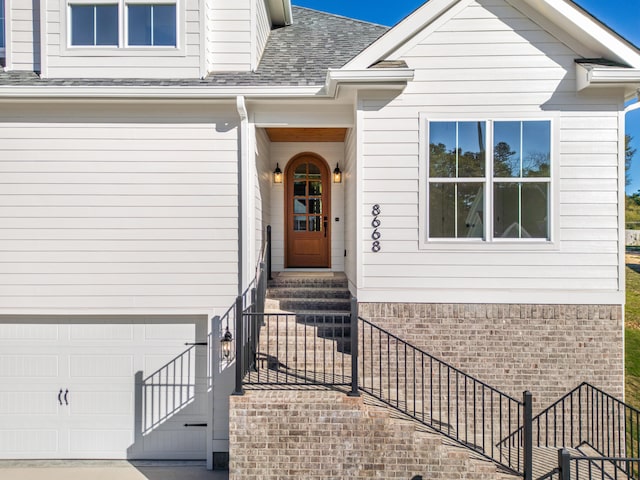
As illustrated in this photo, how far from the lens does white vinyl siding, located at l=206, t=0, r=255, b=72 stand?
19.9 ft

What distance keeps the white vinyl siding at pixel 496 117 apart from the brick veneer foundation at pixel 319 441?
5.23 feet

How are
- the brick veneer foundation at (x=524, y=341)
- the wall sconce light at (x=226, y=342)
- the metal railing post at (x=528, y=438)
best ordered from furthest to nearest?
the wall sconce light at (x=226, y=342)
the brick veneer foundation at (x=524, y=341)
the metal railing post at (x=528, y=438)

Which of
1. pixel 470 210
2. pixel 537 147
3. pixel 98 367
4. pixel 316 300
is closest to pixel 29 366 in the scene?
pixel 98 367

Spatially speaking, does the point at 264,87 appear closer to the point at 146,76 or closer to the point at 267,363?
the point at 146,76

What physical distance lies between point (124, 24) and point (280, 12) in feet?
9.46

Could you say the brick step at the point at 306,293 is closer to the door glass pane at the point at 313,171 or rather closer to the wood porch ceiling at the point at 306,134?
the door glass pane at the point at 313,171

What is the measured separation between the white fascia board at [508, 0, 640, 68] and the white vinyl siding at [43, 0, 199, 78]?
460 cm

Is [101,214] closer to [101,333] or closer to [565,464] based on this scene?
[101,333]

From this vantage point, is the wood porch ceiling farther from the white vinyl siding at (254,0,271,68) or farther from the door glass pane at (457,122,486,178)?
the door glass pane at (457,122,486,178)

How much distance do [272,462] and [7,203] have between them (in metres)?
5.07

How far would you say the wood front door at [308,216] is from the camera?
26.5 ft

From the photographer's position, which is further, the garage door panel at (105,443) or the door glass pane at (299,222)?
the door glass pane at (299,222)

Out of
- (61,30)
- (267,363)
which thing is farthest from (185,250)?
(61,30)

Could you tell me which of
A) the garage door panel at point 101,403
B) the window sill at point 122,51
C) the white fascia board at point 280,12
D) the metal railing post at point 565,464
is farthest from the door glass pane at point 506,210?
the garage door panel at point 101,403
